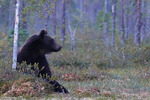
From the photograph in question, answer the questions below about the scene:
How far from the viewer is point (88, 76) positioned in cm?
1070

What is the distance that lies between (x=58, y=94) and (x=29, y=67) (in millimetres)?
991

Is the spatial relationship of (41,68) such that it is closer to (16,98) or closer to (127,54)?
(16,98)

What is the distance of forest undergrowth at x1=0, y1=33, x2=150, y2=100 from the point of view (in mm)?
6500

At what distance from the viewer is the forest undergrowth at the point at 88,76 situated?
650 centimetres

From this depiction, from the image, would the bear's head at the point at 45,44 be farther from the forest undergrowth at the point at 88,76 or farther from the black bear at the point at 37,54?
the forest undergrowth at the point at 88,76

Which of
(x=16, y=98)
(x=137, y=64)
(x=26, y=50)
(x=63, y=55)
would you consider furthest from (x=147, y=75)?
(x=16, y=98)

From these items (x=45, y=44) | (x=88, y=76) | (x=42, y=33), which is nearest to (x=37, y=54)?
(x=45, y=44)

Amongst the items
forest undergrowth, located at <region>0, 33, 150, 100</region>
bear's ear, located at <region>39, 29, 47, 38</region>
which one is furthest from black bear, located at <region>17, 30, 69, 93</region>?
forest undergrowth, located at <region>0, 33, 150, 100</region>

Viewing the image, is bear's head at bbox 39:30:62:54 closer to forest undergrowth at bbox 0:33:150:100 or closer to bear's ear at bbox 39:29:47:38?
bear's ear at bbox 39:29:47:38

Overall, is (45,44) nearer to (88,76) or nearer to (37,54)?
(37,54)

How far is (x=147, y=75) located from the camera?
434 inches

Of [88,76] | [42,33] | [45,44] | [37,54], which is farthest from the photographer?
[88,76]

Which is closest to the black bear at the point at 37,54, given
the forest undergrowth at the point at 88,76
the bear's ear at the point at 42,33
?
the bear's ear at the point at 42,33

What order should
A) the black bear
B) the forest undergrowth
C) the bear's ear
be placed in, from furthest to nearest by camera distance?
the bear's ear
the black bear
the forest undergrowth
